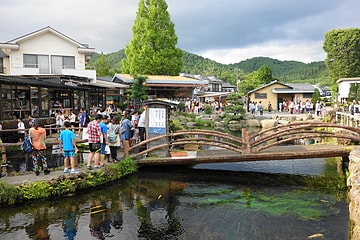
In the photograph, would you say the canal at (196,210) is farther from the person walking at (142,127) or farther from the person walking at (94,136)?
the person walking at (142,127)

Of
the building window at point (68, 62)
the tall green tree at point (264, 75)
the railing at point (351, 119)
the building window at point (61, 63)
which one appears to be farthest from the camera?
the tall green tree at point (264, 75)

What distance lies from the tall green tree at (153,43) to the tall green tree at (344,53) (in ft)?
73.7

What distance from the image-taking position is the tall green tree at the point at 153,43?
36031 mm

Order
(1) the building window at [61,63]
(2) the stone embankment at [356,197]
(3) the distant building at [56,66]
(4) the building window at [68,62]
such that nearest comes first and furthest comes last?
(2) the stone embankment at [356,197] < (3) the distant building at [56,66] < (1) the building window at [61,63] < (4) the building window at [68,62]

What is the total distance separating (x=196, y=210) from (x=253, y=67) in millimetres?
112454

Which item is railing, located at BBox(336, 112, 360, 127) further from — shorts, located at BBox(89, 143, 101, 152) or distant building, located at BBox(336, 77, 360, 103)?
distant building, located at BBox(336, 77, 360, 103)

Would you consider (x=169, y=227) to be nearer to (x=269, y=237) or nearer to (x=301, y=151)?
(x=269, y=237)

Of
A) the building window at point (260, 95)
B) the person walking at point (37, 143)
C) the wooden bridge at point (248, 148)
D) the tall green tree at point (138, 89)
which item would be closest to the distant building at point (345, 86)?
the building window at point (260, 95)

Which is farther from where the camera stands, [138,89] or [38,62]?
[38,62]

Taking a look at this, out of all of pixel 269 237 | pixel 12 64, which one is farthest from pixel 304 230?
pixel 12 64

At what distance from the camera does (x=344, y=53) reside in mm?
43094

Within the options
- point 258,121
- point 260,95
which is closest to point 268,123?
point 258,121

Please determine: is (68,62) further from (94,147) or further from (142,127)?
(94,147)

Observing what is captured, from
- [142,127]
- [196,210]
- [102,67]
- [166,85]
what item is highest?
[102,67]
